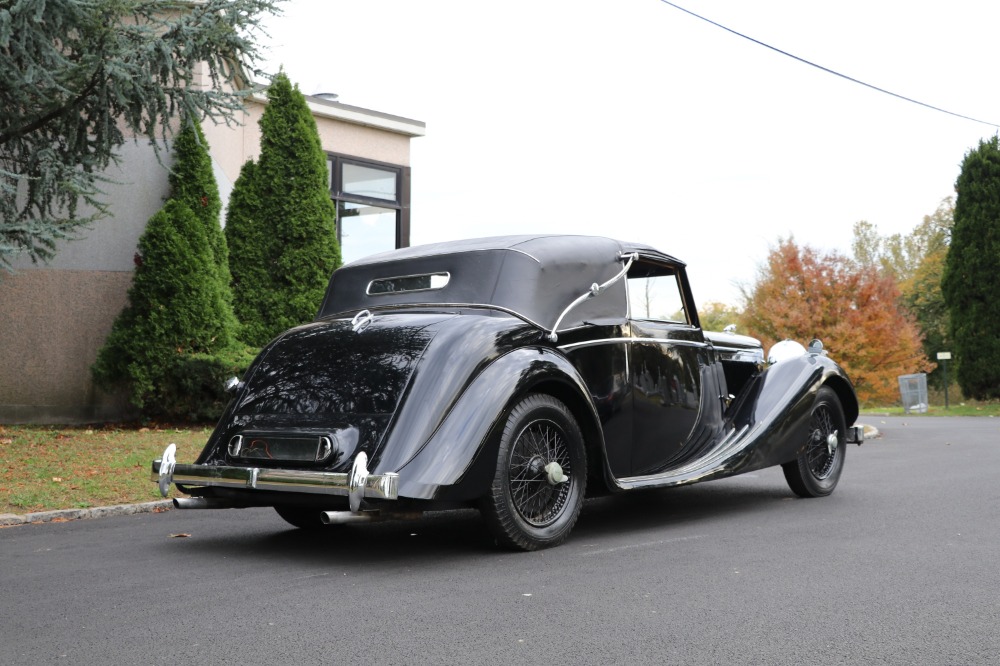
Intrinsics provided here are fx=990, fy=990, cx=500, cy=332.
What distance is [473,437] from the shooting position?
5250 millimetres

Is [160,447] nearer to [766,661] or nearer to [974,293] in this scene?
[766,661]

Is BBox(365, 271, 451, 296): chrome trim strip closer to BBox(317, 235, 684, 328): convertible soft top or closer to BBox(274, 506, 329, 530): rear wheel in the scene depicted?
BBox(317, 235, 684, 328): convertible soft top

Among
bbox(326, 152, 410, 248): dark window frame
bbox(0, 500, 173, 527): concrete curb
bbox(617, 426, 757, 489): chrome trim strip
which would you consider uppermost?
bbox(326, 152, 410, 248): dark window frame

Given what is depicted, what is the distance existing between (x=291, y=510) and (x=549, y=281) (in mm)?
2280

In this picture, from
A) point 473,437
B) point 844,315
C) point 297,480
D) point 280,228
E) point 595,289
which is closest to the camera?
point 297,480

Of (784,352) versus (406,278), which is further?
(784,352)

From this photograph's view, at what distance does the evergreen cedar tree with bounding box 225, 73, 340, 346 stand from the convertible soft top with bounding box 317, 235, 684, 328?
351 inches

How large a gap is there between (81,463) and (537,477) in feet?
19.4

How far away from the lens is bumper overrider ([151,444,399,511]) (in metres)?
4.93

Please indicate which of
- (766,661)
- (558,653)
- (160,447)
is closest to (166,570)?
(558,653)

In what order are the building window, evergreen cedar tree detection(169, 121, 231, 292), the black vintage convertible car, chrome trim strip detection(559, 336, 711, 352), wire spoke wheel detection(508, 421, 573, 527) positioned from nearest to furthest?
the black vintage convertible car → wire spoke wheel detection(508, 421, 573, 527) → chrome trim strip detection(559, 336, 711, 352) → evergreen cedar tree detection(169, 121, 231, 292) → the building window


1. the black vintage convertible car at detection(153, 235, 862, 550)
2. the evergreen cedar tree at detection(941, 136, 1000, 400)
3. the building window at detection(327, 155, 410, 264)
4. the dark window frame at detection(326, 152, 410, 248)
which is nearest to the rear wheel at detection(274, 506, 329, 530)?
the black vintage convertible car at detection(153, 235, 862, 550)

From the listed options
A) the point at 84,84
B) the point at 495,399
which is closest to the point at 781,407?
the point at 495,399

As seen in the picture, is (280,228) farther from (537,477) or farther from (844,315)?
(844,315)
